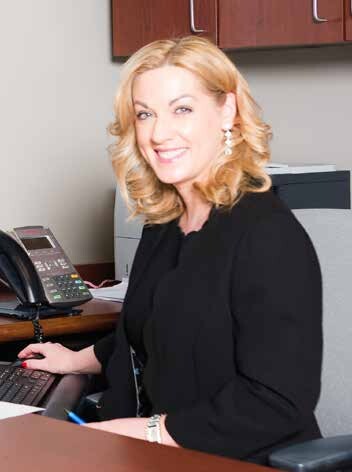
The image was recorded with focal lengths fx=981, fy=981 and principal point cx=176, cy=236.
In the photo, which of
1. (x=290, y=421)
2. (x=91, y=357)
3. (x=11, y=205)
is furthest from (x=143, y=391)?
(x=11, y=205)

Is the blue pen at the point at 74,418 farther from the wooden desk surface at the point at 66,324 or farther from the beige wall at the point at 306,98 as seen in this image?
the beige wall at the point at 306,98

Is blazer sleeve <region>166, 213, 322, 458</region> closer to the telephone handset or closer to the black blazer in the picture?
the black blazer

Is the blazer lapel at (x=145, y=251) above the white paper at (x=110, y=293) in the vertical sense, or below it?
above

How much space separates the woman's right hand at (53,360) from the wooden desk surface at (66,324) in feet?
0.91

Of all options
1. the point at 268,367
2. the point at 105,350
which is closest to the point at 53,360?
the point at 105,350

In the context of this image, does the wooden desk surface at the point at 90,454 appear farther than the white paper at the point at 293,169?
No

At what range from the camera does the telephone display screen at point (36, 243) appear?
8.30 ft

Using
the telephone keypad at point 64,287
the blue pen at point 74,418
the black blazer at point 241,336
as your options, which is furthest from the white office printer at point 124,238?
the blue pen at point 74,418

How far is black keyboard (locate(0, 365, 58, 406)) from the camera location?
5.69ft

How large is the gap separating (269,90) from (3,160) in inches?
37.5

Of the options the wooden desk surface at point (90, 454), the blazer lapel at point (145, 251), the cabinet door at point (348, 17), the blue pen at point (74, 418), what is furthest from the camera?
the cabinet door at point (348, 17)

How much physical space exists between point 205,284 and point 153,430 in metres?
0.27

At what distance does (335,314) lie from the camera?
1824 millimetres

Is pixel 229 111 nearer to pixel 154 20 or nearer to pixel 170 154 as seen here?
pixel 170 154
